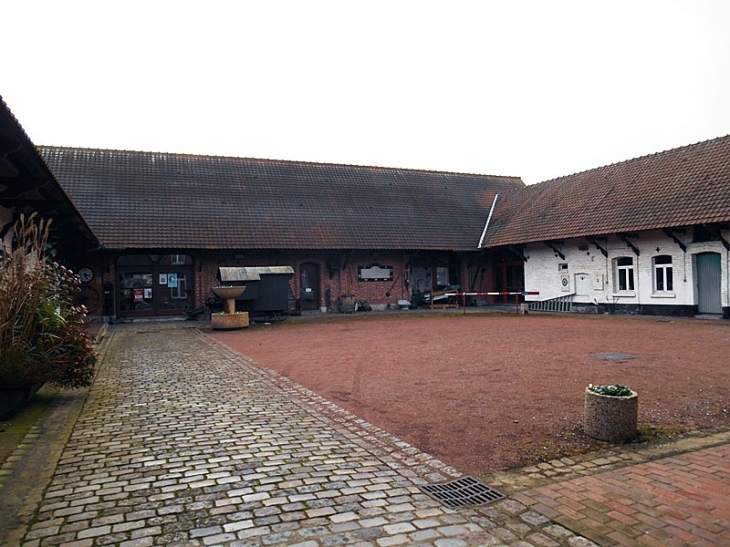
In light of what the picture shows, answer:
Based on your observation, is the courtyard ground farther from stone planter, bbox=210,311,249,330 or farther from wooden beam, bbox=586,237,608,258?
wooden beam, bbox=586,237,608,258

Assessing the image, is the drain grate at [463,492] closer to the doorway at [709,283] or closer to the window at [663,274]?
the doorway at [709,283]

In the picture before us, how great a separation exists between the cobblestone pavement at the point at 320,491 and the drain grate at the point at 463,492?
0.09 metres

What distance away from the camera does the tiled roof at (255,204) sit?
71.6 ft

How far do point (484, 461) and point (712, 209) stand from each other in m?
16.4

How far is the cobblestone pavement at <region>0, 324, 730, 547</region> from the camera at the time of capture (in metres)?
3.45

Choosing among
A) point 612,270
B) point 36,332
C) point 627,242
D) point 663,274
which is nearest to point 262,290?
point 36,332

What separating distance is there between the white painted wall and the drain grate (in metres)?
17.1

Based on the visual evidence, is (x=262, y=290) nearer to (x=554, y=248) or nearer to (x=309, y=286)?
(x=309, y=286)

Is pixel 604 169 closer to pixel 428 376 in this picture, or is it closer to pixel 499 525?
pixel 428 376

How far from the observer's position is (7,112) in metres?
5.68

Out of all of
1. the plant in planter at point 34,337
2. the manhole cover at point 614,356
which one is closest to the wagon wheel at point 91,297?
the plant in planter at point 34,337

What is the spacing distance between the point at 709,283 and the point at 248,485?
62.0ft

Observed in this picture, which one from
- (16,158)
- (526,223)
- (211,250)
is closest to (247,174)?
(211,250)

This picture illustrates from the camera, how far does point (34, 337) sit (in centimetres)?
676
